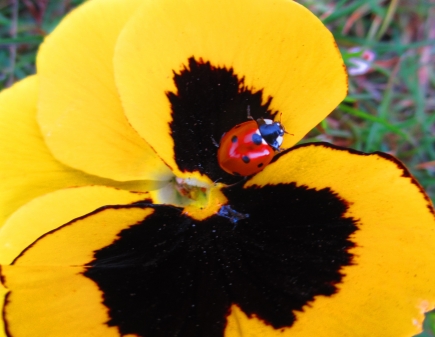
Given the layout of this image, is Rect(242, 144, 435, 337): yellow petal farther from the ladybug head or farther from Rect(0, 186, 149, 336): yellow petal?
Rect(0, 186, 149, 336): yellow petal

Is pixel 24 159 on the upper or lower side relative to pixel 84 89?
lower

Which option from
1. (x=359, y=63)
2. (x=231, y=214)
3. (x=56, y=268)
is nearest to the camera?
(x=56, y=268)

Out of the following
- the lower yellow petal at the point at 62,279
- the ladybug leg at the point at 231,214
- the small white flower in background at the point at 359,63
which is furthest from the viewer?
the small white flower in background at the point at 359,63

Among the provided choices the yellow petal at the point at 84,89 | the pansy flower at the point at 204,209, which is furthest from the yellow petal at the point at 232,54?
the yellow petal at the point at 84,89

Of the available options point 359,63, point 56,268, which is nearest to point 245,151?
point 56,268

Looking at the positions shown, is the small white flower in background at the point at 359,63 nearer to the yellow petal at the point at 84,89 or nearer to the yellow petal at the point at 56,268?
the yellow petal at the point at 84,89

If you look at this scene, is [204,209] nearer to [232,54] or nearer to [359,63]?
[232,54]

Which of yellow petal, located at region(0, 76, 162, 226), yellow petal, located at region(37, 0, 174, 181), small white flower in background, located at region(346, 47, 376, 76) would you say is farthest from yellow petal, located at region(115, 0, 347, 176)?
small white flower in background, located at region(346, 47, 376, 76)
